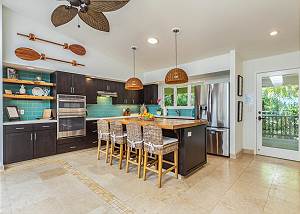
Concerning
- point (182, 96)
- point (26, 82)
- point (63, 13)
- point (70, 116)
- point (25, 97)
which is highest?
point (63, 13)

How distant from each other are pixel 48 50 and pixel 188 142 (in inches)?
164

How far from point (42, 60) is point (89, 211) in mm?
3782

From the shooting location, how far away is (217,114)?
4.32 m

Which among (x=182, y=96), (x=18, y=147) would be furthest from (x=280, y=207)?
(x=18, y=147)

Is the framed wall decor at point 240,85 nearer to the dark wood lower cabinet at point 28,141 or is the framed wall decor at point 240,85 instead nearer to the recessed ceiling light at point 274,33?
the recessed ceiling light at point 274,33

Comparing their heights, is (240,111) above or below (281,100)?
below

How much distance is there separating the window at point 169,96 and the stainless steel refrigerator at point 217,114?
1745 millimetres

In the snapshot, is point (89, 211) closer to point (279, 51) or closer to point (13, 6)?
point (13, 6)

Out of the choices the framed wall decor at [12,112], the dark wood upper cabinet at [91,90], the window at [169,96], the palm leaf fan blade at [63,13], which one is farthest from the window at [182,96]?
the framed wall decor at [12,112]

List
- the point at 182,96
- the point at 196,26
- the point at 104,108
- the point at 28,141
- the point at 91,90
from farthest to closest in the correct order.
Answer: the point at 182,96 → the point at 104,108 → the point at 91,90 → the point at 28,141 → the point at 196,26

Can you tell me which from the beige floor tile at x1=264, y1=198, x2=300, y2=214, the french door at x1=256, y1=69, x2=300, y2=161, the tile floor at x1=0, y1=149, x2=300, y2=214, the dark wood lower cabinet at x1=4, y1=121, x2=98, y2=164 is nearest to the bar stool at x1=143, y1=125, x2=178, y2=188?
the tile floor at x1=0, y1=149, x2=300, y2=214

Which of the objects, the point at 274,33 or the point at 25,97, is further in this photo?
the point at 25,97

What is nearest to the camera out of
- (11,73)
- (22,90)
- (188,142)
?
(188,142)

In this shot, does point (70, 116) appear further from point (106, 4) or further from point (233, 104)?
point (233, 104)
